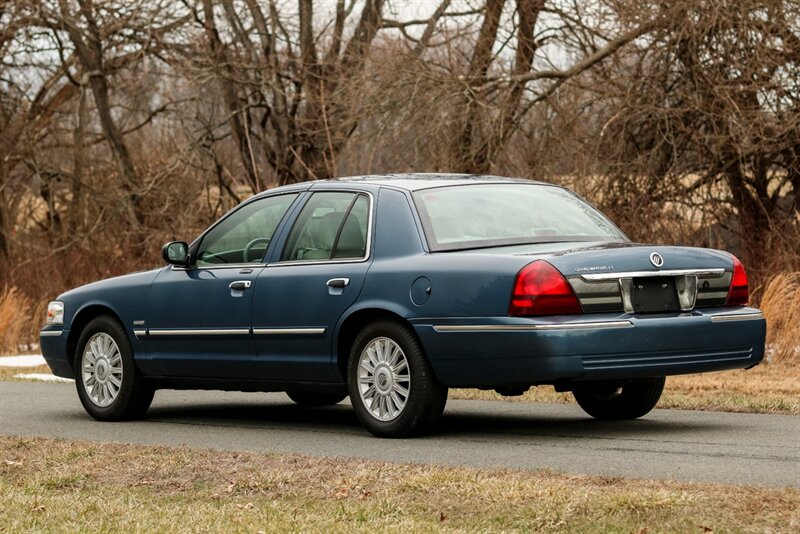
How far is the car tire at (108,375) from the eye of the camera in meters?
11.3

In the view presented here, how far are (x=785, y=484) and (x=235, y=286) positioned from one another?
4521 millimetres

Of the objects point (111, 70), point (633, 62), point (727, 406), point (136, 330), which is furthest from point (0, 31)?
point (727, 406)

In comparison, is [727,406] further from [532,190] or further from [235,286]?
[235,286]

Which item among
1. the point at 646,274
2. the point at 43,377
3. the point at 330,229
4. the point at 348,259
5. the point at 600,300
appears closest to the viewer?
the point at 600,300

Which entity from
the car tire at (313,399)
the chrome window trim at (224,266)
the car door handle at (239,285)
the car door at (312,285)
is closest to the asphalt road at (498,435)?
the car tire at (313,399)

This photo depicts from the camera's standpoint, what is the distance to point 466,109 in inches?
757

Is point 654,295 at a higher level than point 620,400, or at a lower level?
higher

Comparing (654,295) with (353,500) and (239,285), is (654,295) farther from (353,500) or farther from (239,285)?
(239,285)

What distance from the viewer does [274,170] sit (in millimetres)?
25219

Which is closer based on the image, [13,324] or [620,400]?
[620,400]

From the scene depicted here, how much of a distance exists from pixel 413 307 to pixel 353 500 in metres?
2.44

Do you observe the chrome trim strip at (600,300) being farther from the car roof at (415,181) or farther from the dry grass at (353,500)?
the car roof at (415,181)

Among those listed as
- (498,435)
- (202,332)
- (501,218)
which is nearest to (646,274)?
(501,218)

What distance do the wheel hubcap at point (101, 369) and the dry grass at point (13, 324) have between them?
10951 millimetres
